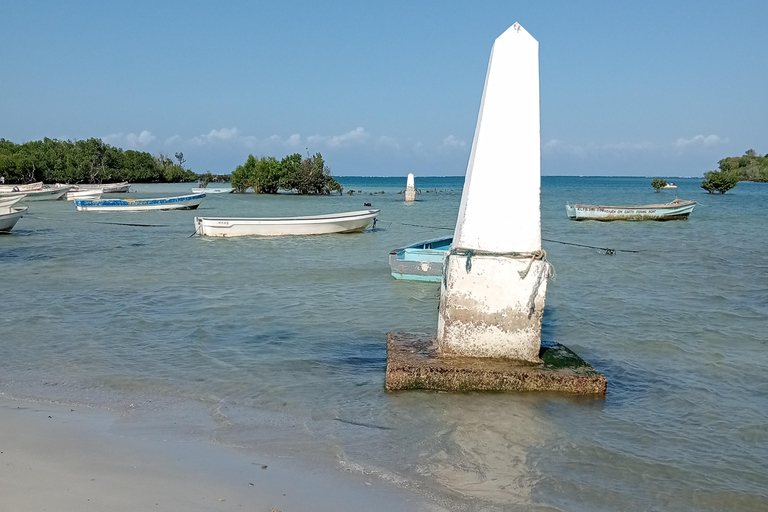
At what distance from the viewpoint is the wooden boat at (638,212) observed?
1375 inches

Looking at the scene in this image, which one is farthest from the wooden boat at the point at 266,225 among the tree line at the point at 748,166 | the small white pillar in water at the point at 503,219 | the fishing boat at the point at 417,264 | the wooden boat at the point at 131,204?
the tree line at the point at 748,166

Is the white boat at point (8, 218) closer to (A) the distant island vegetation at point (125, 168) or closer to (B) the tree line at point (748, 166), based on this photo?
(A) the distant island vegetation at point (125, 168)

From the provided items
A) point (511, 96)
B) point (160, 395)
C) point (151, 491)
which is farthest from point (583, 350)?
point (151, 491)

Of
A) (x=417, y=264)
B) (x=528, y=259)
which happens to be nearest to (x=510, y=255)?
(x=528, y=259)

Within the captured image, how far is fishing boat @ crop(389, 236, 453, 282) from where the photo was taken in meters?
14.6

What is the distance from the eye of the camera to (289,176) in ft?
201

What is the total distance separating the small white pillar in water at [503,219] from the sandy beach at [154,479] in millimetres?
2401

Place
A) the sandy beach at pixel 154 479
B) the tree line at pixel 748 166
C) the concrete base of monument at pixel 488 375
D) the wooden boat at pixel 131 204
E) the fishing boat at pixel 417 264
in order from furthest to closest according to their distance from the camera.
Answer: the tree line at pixel 748 166 → the wooden boat at pixel 131 204 → the fishing boat at pixel 417 264 → the concrete base of monument at pixel 488 375 → the sandy beach at pixel 154 479

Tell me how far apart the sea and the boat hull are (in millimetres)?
17603

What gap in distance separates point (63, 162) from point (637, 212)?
75672 mm

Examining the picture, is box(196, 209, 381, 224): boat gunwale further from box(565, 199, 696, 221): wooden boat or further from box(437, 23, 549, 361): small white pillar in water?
box(437, 23, 549, 361): small white pillar in water

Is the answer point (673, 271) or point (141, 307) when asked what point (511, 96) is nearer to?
point (141, 307)

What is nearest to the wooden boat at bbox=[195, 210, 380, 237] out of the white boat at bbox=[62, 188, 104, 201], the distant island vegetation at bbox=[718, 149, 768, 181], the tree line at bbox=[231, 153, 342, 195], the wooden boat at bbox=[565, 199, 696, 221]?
the wooden boat at bbox=[565, 199, 696, 221]

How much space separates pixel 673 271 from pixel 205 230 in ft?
54.6
